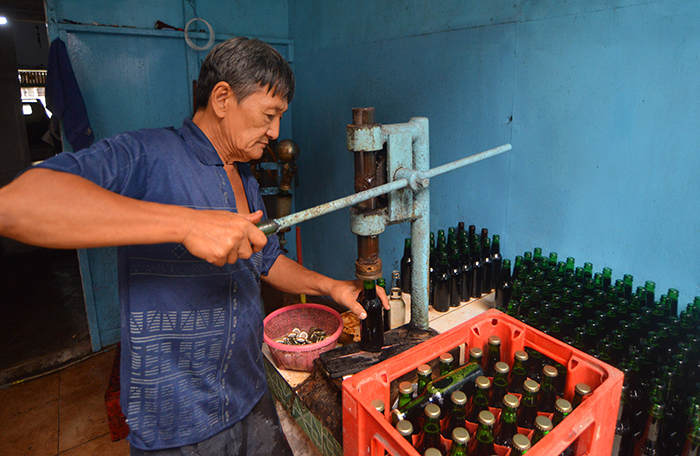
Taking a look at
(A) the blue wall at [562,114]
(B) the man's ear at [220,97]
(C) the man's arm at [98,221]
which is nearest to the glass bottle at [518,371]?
(C) the man's arm at [98,221]

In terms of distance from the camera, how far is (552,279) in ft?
6.27

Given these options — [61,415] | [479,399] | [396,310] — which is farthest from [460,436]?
[61,415]

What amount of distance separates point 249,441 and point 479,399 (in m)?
0.81

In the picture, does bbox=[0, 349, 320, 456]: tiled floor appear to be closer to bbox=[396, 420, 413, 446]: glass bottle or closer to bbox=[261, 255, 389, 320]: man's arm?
bbox=[261, 255, 389, 320]: man's arm

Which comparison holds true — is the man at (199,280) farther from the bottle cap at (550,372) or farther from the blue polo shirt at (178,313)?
the bottle cap at (550,372)

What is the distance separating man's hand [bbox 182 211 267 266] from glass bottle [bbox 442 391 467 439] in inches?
25.0

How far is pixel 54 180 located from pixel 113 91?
3235 mm

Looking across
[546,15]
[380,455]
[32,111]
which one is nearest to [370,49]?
[546,15]

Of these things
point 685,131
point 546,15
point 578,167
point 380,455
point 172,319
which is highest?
point 546,15

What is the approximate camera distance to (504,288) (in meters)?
2.15

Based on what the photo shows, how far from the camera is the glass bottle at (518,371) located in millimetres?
1161

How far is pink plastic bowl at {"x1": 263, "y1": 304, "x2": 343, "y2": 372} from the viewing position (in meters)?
1.48

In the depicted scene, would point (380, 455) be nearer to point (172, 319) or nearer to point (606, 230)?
point (172, 319)

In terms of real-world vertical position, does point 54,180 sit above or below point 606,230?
above
